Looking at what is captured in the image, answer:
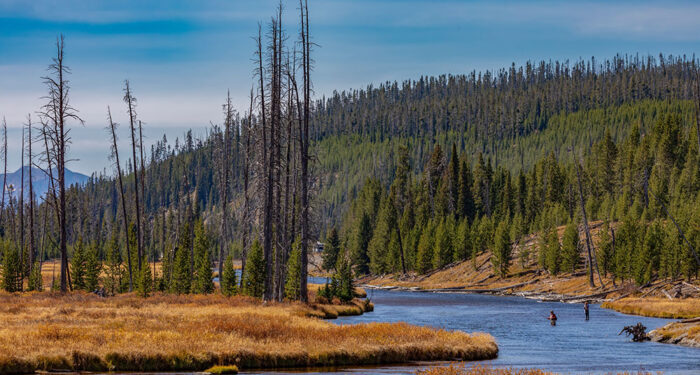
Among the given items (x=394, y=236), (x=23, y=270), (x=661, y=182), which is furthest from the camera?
(x=394, y=236)

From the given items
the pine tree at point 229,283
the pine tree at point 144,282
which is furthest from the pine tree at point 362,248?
the pine tree at point 144,282

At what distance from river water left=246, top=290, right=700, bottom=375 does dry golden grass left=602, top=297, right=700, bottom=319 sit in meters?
1.62

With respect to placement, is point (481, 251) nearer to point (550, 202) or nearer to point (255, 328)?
point (550, 202)

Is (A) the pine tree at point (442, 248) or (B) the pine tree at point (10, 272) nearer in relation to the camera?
(B) the pine tree at point (10, 272)

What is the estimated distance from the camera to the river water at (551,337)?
28.9 m

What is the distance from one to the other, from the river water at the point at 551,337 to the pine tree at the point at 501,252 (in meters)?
28.1

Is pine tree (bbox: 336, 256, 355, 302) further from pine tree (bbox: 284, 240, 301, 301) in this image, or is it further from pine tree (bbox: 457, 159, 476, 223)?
pine tree (bbox: 457, 159, 476, 223)

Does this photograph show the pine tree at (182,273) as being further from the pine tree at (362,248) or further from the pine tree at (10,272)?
the pine tree at (362,248)

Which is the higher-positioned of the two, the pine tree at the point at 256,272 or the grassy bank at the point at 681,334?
the pine tree at the point at 256,272

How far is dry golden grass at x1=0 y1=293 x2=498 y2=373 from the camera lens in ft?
78.0

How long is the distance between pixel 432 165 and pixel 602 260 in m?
65.2

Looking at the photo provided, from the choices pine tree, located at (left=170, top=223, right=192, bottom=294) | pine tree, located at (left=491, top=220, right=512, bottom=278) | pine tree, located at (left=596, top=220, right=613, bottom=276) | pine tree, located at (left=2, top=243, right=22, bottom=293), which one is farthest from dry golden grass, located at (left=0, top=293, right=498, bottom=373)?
pine tree, located at (left=491, top=220, right=512, bottom=278)

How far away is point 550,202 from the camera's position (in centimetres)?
12950

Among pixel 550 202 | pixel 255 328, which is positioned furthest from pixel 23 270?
pixel 550 202
